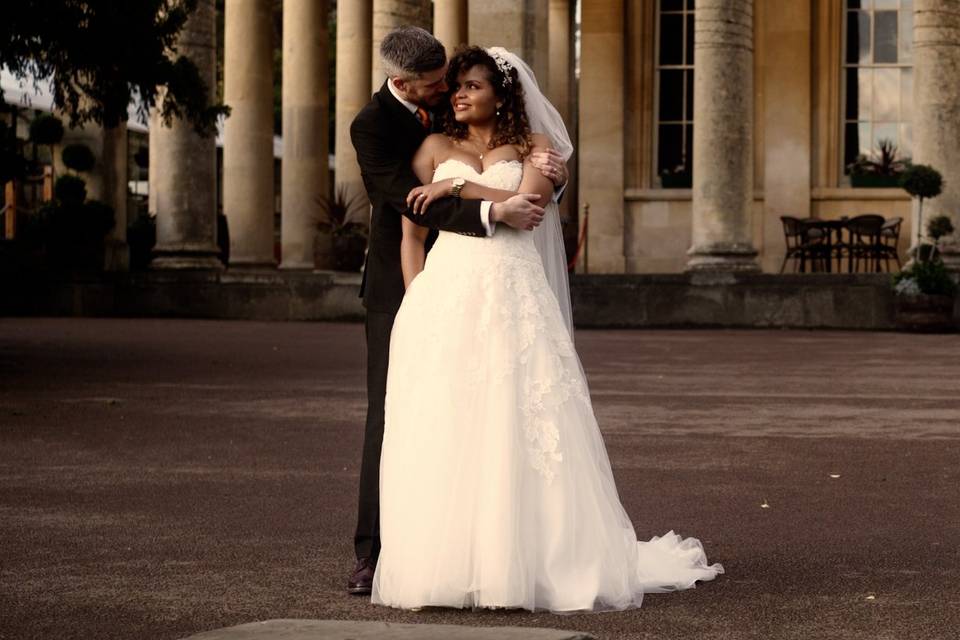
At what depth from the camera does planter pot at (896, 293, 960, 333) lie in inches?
1002

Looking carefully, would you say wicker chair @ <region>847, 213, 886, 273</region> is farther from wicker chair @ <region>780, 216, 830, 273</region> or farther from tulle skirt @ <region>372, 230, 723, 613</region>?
tulle skirt @ <region>372, 230, 723, 613</region>

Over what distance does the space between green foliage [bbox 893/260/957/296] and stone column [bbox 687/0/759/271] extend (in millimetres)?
2535

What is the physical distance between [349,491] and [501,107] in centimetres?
346

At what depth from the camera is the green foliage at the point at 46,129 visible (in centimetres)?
2519

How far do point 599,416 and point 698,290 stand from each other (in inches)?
527

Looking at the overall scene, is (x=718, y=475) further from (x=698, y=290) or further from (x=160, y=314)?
(x=160, y=314)

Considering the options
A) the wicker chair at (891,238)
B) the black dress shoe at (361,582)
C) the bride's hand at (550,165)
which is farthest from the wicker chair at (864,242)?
the black dress shoe at (361,582)

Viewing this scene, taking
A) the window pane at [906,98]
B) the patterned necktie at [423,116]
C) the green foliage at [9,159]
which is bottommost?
the patterned necktie at [423,116]

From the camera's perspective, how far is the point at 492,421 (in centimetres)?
692

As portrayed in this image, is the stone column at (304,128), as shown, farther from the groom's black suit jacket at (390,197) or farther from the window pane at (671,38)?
the groom's black suit jacket at (390,197)

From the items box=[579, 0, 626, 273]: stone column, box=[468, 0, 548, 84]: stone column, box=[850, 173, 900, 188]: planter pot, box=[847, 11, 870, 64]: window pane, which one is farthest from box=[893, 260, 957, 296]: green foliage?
Result: box=[579, 0, 626, 273]: stone column

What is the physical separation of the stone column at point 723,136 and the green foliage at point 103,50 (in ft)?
34.3

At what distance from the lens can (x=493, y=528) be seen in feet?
22.1

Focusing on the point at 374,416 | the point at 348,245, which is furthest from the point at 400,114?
the point at 348,245
